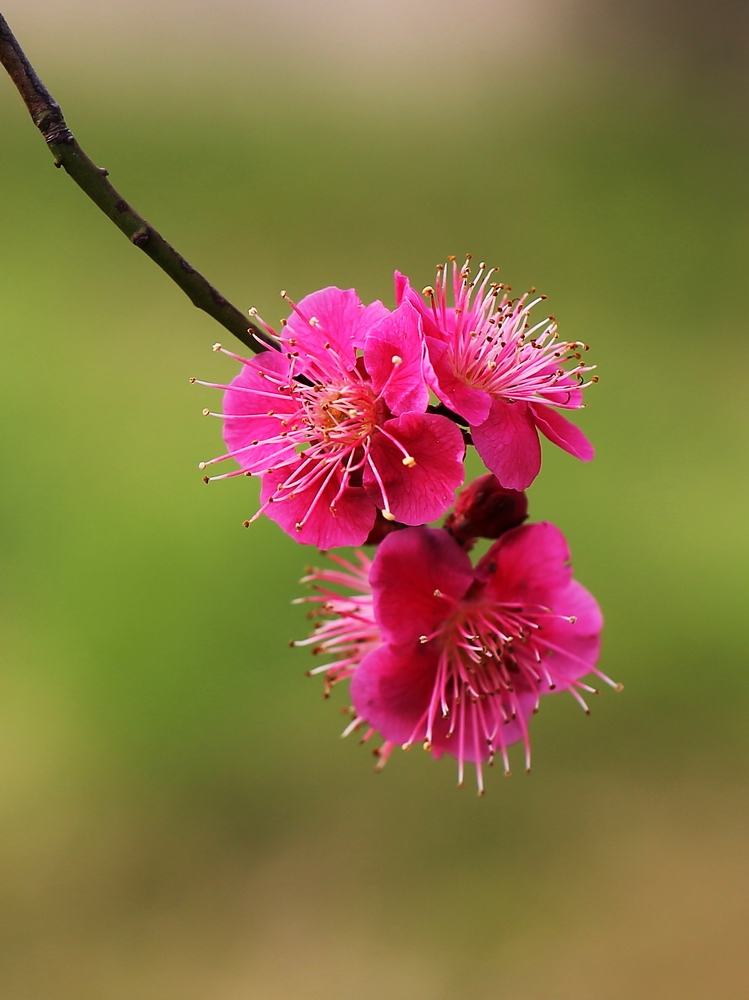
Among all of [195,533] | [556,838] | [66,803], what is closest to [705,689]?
[556,838]

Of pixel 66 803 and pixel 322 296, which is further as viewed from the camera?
pixel 66 803

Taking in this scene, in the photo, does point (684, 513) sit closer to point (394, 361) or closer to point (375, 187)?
point (375, 187)

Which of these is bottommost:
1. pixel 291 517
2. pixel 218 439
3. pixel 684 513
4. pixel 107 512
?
pixel 291 517

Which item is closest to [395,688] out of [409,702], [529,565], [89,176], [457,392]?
[409,702]

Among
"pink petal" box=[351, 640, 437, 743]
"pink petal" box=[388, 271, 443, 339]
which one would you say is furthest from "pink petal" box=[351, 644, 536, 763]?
"pink petal" box=[388, 271, 443, 339]

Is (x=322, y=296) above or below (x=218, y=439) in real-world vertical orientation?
below

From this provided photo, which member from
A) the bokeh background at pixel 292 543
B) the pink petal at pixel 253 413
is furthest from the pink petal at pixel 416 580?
the bokeh background at pixel 292 543

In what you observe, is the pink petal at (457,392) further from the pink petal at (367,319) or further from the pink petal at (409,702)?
the pink petal at (409,702)

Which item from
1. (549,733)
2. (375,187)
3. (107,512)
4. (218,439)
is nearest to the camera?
(549,733)
